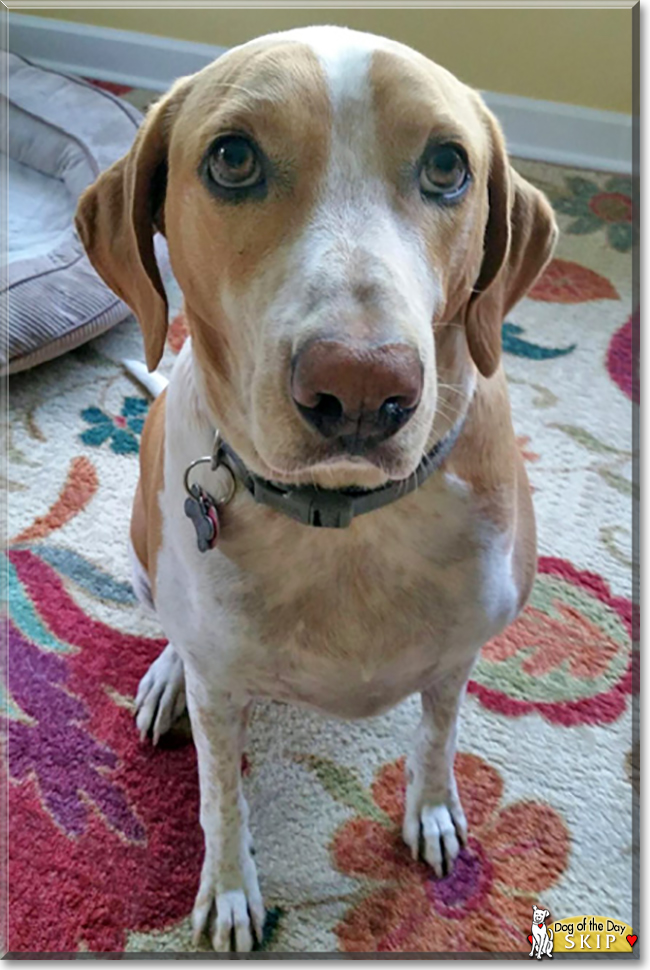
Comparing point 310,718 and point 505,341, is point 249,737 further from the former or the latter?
point 505,341

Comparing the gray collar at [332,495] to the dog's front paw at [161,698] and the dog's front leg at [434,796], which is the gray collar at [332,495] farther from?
the dog's front paw at [161,698]

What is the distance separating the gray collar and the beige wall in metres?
2.06

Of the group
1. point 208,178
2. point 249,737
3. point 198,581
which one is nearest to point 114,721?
point 249,737

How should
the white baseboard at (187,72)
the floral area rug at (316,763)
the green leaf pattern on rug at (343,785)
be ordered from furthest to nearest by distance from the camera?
1. the white baseboard at (187,72)
2. the green leaf pattern on rug at (343,785)
3. the floral area rug at (316,763)

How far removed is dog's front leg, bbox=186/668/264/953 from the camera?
129 cm

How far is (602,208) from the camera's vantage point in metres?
2.70

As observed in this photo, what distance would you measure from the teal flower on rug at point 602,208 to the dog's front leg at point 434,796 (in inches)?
64.0

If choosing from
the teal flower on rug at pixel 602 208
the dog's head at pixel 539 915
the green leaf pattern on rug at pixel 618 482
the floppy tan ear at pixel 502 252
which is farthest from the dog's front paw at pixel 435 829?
the teal flower on rug at pixel 602 208

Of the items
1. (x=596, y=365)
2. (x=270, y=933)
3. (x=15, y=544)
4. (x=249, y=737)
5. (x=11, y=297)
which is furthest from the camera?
(x=596, y=365)

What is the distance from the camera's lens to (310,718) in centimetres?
160

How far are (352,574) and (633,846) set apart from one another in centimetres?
70

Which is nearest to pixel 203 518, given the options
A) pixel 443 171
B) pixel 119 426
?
pixel 443 171

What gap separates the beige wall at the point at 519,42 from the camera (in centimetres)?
270

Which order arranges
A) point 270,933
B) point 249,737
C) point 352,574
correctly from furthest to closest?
point 249,737
point 270,933
point 352,574
